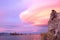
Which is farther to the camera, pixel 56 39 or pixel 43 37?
pixel 43 37

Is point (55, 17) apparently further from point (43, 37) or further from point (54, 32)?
point (43, 37)

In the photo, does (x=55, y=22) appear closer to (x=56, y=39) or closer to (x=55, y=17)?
(x=55, y=17)

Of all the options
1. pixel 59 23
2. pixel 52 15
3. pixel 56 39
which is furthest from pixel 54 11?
pixel 56 39

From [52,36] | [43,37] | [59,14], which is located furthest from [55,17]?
[43,37]

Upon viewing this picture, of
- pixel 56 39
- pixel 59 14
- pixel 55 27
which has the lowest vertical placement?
pixel 56 39

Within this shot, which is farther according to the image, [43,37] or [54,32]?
[43,37]

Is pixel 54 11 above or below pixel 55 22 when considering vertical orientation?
above

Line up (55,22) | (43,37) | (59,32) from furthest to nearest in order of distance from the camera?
1. (43,37)
2. (55,22)
3. (59,32)

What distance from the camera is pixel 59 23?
830 inches

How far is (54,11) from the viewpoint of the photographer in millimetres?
22656

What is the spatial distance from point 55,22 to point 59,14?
109 centimetres

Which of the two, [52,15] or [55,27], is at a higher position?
[52,15]

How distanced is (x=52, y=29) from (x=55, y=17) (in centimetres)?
150

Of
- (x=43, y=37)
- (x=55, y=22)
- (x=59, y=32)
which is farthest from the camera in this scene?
(x=43, y=37)
